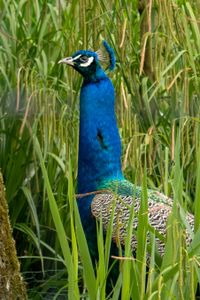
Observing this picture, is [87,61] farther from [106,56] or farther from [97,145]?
[97,145]

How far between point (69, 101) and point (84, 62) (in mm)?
469

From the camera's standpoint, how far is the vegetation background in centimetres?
455

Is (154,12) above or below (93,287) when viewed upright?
above

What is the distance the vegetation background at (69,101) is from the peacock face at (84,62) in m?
0.07

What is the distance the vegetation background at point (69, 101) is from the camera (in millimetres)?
4555

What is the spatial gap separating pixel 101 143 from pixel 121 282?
5.73ft

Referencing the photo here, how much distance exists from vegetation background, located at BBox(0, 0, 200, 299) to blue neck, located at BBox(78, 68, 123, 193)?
2.6 inches

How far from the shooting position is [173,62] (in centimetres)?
458

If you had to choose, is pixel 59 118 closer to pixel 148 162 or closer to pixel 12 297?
pixel 148 162

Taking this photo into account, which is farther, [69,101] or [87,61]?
[69,101]

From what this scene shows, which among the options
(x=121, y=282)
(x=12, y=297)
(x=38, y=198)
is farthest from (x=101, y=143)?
(x=121, y=282)

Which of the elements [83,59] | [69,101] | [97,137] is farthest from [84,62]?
[69,101]

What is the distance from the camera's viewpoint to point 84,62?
4.57m

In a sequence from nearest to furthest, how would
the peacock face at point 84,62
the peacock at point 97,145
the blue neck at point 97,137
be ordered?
the peacock at point 97,145 → the blue neck at point 97,137 → the peacock face at point 84,62
